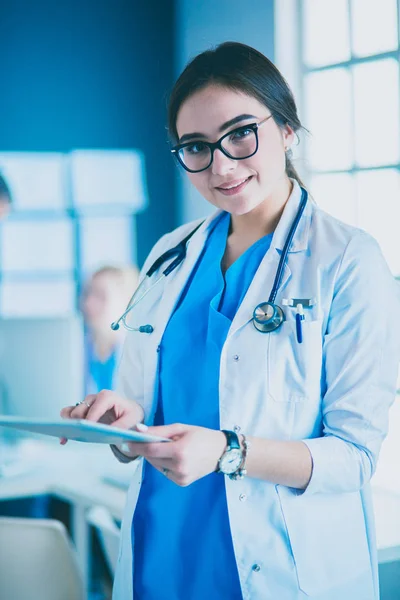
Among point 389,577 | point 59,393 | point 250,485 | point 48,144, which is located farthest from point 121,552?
point 48,144

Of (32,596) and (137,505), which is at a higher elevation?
(137,505)

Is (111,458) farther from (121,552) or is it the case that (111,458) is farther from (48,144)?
(48,144)

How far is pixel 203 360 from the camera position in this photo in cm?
132

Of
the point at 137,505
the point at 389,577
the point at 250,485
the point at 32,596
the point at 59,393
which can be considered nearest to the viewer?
the point at 250,485

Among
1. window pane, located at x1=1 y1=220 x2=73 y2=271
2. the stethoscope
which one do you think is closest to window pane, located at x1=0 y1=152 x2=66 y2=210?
window pane, located at x1=1 y1=220 x2=73 y2=271

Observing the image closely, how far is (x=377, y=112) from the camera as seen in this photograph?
269 centimetres

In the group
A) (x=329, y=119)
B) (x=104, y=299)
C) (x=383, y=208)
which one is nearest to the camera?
(x=383, y=208)

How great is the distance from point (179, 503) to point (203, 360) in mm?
268

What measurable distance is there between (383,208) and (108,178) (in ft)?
7.51

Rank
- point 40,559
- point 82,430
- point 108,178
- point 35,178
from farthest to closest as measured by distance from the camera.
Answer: point 108,178
point 35,178
point 40,559
point 82,430

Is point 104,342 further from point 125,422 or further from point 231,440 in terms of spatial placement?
point 231,440

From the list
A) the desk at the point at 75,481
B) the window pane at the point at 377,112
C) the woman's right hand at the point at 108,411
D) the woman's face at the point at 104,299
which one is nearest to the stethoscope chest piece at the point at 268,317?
the woman's right hand at the point at 108,411

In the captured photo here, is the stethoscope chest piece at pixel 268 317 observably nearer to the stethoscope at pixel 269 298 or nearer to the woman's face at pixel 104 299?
the stethoscope at pixel 269 298

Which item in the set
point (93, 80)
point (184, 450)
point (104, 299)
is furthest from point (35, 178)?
point (184, 450)
